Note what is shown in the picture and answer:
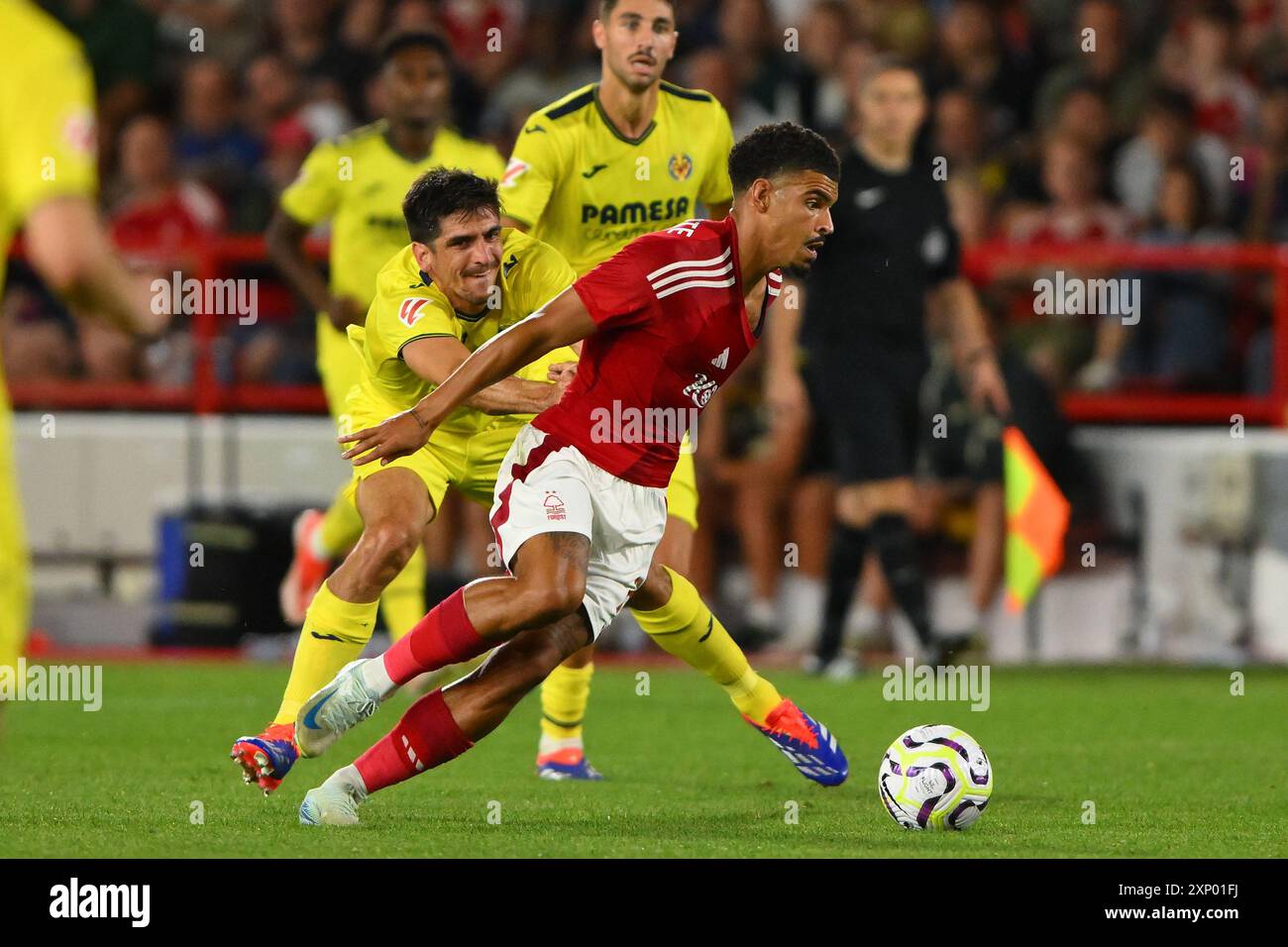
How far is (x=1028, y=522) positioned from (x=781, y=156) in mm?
5096

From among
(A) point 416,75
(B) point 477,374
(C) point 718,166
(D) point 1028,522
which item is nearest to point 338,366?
(A) point 416,75

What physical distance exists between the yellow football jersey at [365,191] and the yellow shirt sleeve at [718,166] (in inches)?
65.8

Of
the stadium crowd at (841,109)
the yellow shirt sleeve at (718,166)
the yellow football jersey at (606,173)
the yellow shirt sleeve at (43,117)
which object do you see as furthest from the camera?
the stadium crowd at (841,109)

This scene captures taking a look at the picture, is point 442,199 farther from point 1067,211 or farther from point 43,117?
point 1067,211

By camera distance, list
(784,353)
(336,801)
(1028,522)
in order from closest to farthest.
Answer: (336,801) → (784,353) → (1028,522)

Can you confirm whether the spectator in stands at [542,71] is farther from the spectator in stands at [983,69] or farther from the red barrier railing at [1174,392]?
the red barrier railing at [1174,392]

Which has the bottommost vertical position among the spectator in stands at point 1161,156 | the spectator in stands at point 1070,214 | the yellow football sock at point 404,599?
the yellow football sock at point 404,599

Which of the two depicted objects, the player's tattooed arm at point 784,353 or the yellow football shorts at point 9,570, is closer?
the yellow football shorts at point 9,570

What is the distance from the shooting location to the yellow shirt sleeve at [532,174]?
716 centimetres

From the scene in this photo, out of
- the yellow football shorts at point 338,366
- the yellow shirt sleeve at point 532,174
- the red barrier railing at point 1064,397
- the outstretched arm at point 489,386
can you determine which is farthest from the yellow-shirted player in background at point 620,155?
the red barrier railing at point 1064,397

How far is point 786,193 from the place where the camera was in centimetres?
562

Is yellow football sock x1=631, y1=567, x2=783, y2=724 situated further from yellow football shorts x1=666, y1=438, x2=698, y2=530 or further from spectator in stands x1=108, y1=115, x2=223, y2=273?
spectator in stands x1=108, y1=115, x2=223, y2=273

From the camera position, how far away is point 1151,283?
1144 cm
